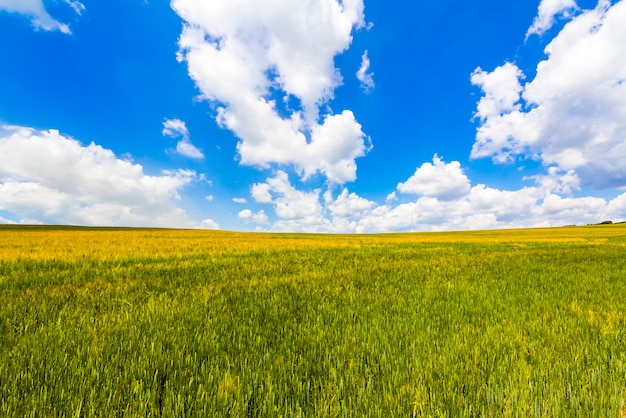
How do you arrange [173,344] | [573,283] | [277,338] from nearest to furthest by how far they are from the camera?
[173,344], [277,338], [573,283]

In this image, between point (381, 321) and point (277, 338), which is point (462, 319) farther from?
point (277, 338)

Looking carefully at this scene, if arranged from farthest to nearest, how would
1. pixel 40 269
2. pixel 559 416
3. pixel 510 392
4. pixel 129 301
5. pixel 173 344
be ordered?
pixel 40 269, pixel 129 301, pixel 173 344, pixel 510 392, pixel 559 416

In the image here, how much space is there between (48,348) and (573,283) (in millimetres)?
9348

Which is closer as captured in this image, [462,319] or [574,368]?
[574,368]

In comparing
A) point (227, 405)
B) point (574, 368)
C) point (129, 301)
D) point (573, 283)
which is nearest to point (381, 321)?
point (574, 368)

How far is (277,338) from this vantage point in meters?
3.20

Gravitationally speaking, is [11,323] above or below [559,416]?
above

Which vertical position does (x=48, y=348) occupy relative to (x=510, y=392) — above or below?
above

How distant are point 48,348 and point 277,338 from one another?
7.39 feet

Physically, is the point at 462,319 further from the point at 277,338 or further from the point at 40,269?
the point at 40,269

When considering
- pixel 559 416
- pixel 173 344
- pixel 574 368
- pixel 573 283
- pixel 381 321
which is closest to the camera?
pixel 559 416

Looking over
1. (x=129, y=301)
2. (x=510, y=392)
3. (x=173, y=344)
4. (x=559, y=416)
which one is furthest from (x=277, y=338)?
(x=129, y=301)

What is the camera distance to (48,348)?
2.68 m

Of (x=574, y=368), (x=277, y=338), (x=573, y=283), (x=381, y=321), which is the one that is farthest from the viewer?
(x=573, y=283)
